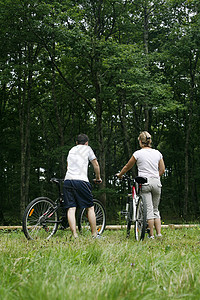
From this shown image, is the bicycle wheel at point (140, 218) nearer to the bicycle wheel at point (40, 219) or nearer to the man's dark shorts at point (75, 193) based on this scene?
the man's dark shorts at point (75, 193)

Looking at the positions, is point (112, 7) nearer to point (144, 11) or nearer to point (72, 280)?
point (144, 11)

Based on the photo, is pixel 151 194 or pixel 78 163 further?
pixel 151 194

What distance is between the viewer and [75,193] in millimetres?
5980

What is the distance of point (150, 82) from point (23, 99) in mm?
8354

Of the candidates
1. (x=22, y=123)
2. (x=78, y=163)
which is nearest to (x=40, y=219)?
(x=78, y=163)

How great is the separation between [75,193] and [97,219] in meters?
1.51

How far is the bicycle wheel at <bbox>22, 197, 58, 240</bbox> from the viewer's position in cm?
567

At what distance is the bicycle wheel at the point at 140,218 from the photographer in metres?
5.63

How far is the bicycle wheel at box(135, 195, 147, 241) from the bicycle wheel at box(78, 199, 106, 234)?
1.20 m

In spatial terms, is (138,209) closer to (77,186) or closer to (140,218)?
(140,218)

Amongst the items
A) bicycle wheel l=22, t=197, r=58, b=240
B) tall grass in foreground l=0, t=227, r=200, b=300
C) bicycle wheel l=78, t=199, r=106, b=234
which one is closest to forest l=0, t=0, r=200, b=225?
bicycle wheel l=78, t=199, r=106, b=234

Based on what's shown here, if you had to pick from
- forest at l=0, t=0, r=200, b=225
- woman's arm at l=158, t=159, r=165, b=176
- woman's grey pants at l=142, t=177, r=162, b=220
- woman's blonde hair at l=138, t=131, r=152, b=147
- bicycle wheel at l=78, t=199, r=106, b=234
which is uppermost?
forest at l=0, t=0, r=200, b=225

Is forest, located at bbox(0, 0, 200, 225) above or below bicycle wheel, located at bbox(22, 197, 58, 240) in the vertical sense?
above

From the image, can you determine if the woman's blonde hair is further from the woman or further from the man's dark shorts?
the man's dark shorts
